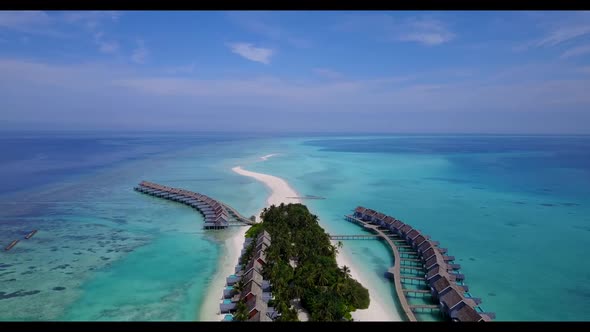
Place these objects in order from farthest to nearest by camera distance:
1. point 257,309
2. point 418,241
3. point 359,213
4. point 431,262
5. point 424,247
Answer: point 359,213
point 418,241
point 424,247
point 431,262
point 257,309

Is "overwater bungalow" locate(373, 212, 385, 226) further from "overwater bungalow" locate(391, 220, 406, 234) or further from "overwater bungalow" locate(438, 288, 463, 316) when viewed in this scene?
"overwater bungalow" locate(438, 288, 463, 316)

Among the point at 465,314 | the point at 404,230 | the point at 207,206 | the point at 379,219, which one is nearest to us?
the point at 465,314

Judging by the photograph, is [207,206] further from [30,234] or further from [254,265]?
[254,265]

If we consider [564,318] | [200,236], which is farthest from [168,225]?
[564,318]

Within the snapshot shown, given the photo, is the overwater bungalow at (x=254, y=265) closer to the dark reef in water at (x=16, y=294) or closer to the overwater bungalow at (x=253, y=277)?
the overwater bungalow at (x=253, y=277)

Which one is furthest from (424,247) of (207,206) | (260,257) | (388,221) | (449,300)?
Answer: (207,206)
